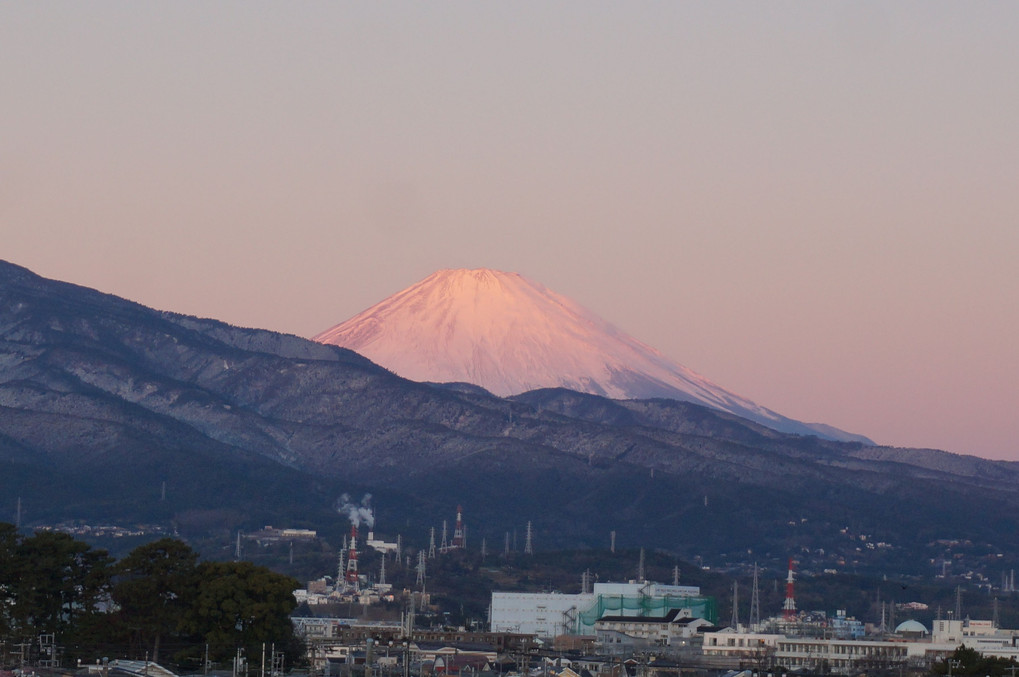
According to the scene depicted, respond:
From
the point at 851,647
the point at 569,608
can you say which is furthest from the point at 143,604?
the point at 569,608

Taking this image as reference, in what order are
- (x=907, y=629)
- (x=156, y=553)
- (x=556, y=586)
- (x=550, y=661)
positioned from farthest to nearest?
(x=556, y=586), (x=907, y=629), (x=550, y=661), (x=156, y=553)

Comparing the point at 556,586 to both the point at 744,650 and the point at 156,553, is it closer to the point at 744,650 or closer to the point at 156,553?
the point at 744,650

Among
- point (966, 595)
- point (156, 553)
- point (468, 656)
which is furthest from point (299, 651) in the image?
point (966, 595)

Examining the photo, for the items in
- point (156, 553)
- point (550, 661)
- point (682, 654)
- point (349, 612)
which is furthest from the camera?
point (349, 612)

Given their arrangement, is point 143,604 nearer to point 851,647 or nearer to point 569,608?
point 851,647

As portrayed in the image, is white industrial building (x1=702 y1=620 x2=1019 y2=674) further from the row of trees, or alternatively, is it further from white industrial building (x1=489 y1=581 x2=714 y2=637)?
the row of trees

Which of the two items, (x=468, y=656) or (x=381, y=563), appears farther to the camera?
(x=381, y=563)
